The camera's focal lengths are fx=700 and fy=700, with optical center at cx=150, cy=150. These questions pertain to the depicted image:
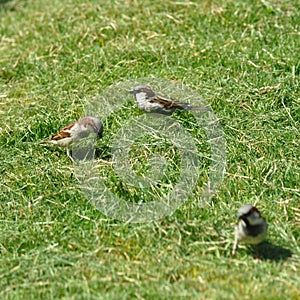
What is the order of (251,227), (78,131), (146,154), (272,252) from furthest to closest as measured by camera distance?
(78,131)
(146,154)
(272,252)
(251,227)

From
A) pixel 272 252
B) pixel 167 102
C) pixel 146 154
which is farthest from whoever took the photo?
pixel 167 102

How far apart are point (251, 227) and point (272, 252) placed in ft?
0.94

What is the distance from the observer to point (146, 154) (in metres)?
6.28

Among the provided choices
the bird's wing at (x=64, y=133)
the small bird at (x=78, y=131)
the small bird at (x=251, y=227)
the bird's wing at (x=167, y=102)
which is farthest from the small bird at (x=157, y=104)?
the small bird at (x=251, y=227)

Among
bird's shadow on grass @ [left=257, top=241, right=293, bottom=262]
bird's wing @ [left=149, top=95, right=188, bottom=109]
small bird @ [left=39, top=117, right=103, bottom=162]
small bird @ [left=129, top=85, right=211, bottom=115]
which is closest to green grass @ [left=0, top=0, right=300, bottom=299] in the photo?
bird's shadow on grass @ [left=257, top=241, right=293, bottom=262]

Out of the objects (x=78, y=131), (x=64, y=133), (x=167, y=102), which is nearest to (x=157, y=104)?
(x=167, y=102)

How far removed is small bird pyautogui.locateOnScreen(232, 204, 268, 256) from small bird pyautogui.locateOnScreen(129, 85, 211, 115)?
2.05 meters

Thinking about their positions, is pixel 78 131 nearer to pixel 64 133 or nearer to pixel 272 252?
pixel 64 133

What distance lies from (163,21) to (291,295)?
5279mm

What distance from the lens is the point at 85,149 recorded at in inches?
254

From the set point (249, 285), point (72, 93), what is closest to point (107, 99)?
point (72, 93)

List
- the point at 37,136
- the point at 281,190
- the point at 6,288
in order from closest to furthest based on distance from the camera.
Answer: the point at 6,288 → the point at 281,190 → the point at 37,136

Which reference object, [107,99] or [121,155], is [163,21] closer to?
[107,99]

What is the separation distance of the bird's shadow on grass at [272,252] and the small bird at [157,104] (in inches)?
82.7
